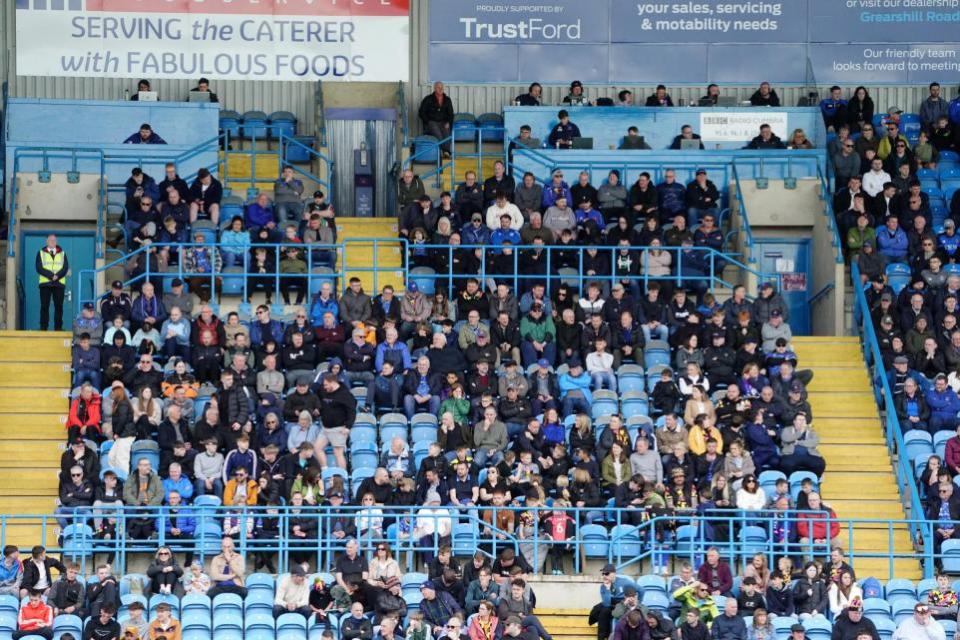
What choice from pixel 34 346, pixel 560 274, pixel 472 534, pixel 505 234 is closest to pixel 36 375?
Answer: pixel 34 346

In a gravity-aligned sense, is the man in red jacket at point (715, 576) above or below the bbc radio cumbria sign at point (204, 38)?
below

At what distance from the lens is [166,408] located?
97.4 ft

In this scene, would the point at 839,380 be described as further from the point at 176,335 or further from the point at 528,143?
the point at 176,335

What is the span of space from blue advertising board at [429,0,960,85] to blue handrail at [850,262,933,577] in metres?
4.87

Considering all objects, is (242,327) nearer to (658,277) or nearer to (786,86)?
(658,277)

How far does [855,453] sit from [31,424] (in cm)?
1015

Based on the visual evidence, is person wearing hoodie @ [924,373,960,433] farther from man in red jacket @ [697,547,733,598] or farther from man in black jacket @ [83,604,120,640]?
man in black jacket @ [83,604,120,640]

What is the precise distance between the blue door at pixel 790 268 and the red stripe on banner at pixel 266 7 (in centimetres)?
645

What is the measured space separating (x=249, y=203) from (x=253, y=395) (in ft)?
16.2

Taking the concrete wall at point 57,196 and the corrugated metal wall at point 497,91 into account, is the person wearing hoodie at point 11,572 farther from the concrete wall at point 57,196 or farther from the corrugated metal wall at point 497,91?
the corrugated metal wall at point 497,91

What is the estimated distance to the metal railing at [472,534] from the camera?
27562 mm

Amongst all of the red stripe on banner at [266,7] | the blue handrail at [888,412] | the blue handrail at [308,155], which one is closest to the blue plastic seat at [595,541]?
the blue handrail at [888,412]

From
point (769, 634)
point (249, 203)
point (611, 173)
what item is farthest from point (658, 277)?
point (769, 634)

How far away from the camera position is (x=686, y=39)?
37.8 m
